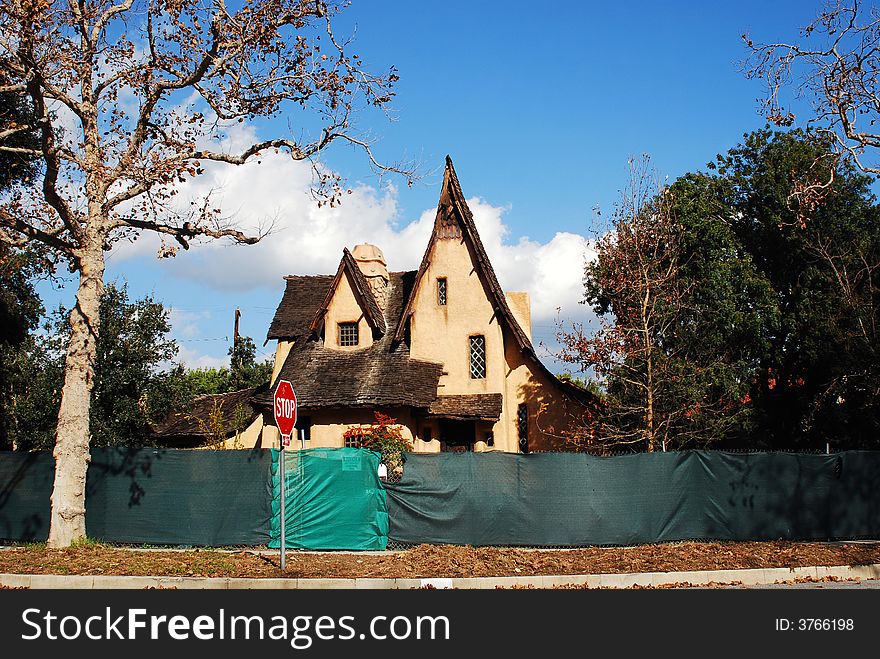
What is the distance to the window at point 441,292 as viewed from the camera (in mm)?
30922

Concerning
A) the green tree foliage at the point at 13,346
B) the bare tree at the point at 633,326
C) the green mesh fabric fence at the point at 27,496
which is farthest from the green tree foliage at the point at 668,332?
the green tree foliage at the point at 13,346

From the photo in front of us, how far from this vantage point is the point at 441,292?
31062 mm

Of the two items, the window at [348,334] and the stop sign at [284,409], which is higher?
the window at [348,334]

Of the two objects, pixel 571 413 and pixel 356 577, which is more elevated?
pixel 571 413

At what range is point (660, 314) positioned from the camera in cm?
2438

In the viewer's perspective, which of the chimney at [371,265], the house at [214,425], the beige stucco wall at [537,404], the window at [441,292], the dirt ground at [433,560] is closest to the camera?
the dirt ground at [433,560]

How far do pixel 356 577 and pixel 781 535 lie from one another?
10.4m

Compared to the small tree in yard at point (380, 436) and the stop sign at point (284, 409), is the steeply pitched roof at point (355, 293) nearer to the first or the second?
the small tree in yard at point (380, 436)

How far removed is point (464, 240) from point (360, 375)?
21.9 feet

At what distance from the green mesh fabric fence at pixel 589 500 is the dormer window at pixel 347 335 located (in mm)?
13759

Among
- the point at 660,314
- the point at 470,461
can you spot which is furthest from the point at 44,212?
the point at 660,314

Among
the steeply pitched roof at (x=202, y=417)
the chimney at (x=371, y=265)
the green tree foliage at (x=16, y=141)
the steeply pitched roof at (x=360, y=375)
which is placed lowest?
the steeply pitched roof at (x=202, y=417)
